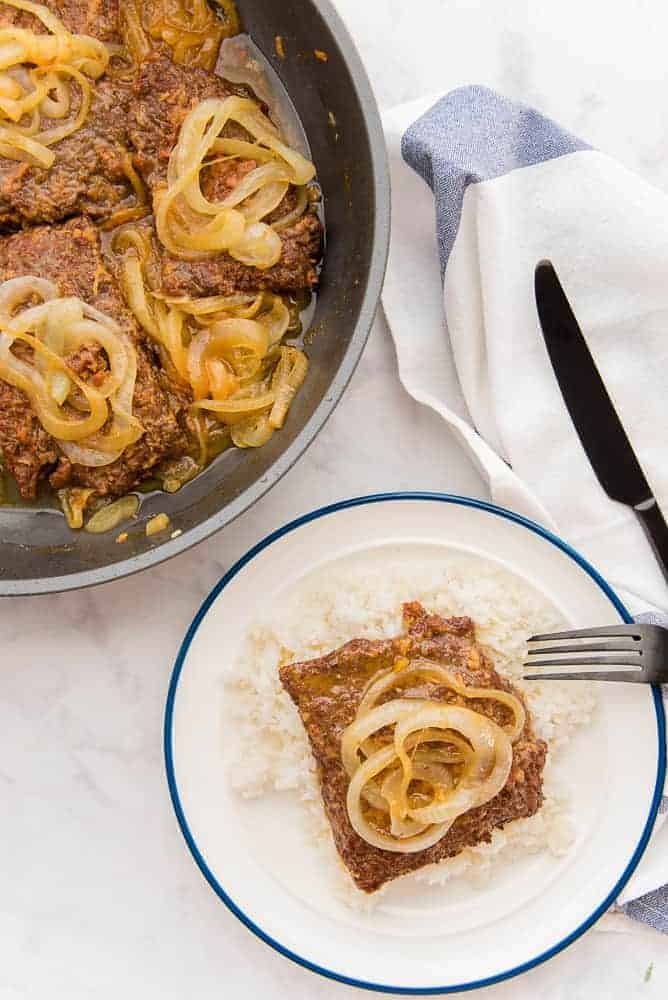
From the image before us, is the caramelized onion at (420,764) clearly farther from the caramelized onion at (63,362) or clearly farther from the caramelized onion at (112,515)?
the caramelized onion at (63,362)

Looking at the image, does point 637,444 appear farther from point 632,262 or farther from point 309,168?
point 309,168

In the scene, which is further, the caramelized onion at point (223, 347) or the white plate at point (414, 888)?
the white plate at point (414, 888)

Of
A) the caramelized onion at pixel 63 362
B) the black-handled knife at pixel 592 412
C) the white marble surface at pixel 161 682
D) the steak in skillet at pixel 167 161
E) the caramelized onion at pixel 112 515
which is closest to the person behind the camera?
the caramelized onion at pixel 63 362

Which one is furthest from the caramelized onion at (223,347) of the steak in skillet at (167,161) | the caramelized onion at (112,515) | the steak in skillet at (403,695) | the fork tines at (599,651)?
the fork tines at (599,651)

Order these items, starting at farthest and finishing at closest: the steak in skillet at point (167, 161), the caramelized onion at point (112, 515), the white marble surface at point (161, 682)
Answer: the white marble surface at point (161, 682), the caramelized onion at point (112, 515), the steak in skillet at point (167, 161)

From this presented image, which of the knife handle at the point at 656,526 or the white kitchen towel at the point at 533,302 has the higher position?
the white kitchen towel at the point at 533,302

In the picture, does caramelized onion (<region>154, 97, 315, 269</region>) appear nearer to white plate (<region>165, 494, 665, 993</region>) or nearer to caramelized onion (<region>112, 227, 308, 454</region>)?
caramelized onion (<region>112, 227, 308, 454</region>)

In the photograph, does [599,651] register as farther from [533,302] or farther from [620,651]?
[533,302]

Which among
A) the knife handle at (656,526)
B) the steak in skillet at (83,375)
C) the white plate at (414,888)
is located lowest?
the white plate at (414,888)
